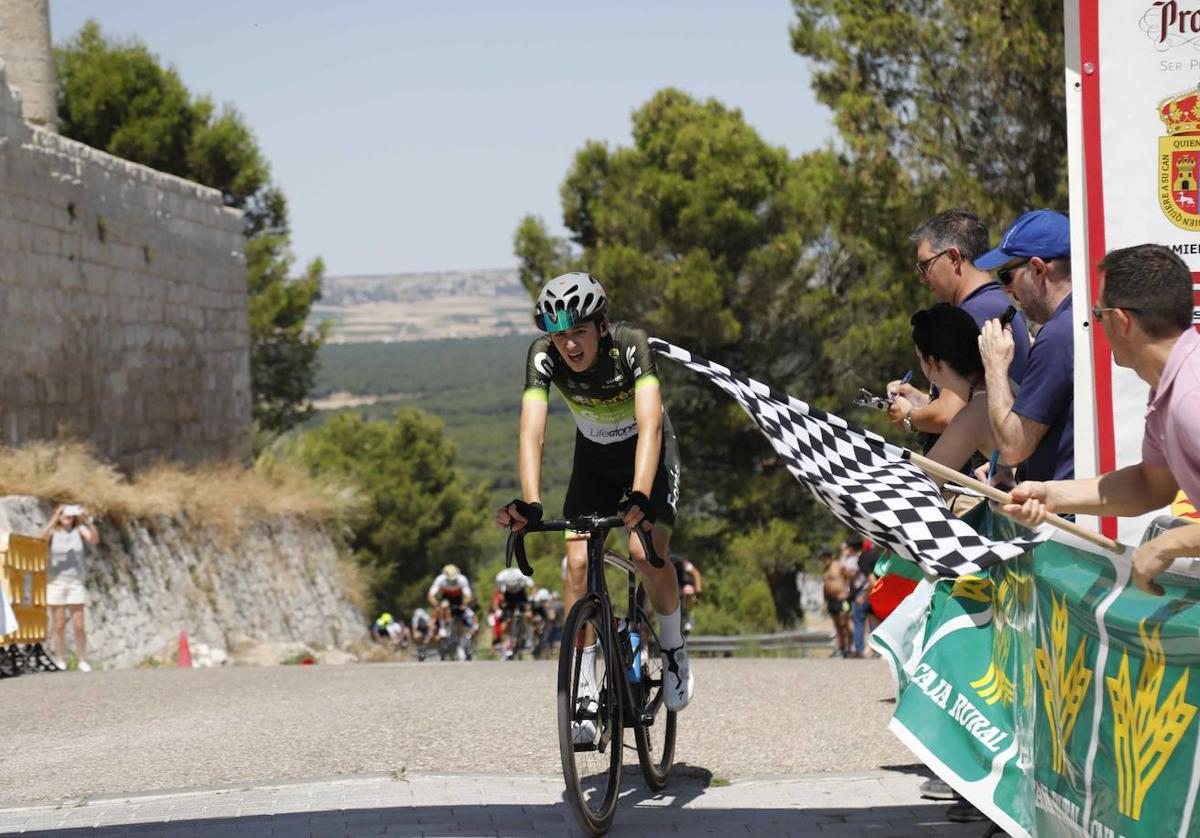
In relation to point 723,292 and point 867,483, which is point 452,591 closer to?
point 723,292

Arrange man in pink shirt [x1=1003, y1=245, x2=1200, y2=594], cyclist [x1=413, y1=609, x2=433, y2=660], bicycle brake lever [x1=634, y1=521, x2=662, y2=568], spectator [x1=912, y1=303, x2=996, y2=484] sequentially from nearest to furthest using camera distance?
man in pink shirt [x1=1003, y1=245, x2=1200, y2=594] → bicycle brake lever [x1=634, y1=521, x2=662, y2=568] → spectator [x1=912, y1=303, x2=996, y2=484] → cyclist [x1=413, y1=609, x2=433, y2=660]

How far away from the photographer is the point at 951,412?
5.95 m

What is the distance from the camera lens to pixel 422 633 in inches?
1070

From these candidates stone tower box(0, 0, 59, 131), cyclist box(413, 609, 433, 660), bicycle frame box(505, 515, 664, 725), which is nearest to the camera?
bicycle frame box(505, 515, 664, 725)

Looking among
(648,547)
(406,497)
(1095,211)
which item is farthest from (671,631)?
(406,497)

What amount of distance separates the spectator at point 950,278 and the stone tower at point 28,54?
1717 cm

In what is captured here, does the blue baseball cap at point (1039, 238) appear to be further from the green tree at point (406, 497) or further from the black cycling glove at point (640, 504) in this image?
the green tree at point (406, 497)

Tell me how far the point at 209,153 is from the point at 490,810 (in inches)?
1313

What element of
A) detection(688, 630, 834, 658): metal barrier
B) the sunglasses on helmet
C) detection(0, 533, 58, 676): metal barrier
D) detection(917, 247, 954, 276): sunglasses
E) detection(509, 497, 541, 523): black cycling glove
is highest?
detection(917, 247, 954, 276): sunglasses

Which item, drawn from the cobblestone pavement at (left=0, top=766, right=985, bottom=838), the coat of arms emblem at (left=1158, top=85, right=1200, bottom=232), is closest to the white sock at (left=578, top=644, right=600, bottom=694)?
the cobblestone pavement at (left=0, top=766, right=985, bottom=838)

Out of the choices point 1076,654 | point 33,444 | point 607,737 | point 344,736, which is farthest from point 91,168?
point 1076,654

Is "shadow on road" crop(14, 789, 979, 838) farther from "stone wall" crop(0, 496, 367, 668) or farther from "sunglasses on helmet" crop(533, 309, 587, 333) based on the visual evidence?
"stone wall" crop(0, 496, 367, 668)

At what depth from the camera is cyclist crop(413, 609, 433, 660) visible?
86.2ft

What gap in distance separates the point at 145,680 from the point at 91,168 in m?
10.5
